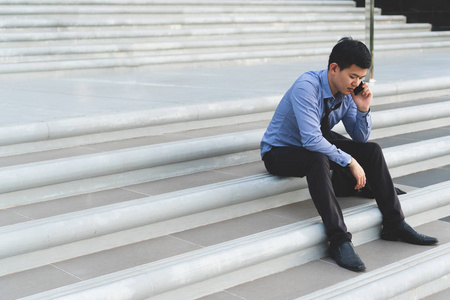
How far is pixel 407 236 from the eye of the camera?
346 cm

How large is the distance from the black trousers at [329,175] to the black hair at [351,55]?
1.52ft

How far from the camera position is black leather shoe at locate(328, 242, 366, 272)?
3.09 metres

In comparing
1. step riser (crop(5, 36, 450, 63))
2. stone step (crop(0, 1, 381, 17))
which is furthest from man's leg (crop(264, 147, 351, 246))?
stone step (crop(0, 1, 381, 17))

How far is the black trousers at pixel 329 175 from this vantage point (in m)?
3.23

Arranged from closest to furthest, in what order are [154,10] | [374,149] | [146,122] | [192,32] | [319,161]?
[319,161] → [374,149] → [146,122] → [192,32] → [154,10]

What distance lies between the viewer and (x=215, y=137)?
4.28m

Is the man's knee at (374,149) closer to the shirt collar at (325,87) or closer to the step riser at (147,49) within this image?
the shirt collar at (325,87)

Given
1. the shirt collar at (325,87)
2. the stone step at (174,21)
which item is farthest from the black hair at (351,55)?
the stone step at (174,21)

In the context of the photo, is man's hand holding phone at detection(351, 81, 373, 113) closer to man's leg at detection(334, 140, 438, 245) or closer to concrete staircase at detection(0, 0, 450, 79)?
man's leg at detection(334, 140, 438, 245)

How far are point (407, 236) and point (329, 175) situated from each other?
543 millimetres

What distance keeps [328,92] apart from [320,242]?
766mm

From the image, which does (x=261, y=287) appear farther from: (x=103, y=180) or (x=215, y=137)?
(x=215, y=137)

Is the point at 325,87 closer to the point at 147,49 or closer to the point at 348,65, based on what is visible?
the point at 348,65

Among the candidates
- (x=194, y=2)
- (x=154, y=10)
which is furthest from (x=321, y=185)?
(x=194, y=2)
